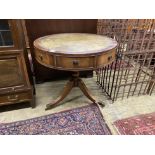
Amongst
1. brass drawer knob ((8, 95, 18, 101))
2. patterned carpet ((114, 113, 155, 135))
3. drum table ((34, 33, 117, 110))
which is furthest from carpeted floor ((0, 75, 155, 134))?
drum table ((34, 33, 117, 110))

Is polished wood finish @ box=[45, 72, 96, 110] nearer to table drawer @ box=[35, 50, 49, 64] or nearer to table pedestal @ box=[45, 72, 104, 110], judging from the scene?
table pedestal @ box=[45, 72, 104, 110]

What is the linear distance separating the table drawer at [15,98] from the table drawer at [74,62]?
1.91 feet

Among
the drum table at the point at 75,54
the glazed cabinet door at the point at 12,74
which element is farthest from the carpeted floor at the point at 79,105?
the drum table at the point at 75,54

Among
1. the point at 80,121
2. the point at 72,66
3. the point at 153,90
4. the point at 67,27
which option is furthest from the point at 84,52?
the point at 153,90

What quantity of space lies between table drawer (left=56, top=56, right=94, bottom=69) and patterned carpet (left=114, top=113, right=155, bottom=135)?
68 centimetres

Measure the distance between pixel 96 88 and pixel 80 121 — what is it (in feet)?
2.23

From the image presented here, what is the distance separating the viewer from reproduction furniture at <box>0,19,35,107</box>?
1.36 metres

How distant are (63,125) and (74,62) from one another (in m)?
0.65

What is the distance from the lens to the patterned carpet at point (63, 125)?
1.42 metres

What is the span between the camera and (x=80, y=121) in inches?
60.5

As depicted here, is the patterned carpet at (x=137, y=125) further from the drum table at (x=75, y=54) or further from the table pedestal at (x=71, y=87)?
the drum table at (x=75, y=54)

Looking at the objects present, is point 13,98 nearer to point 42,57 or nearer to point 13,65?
point 13,65

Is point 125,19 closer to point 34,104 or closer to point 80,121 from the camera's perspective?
point 80,121
